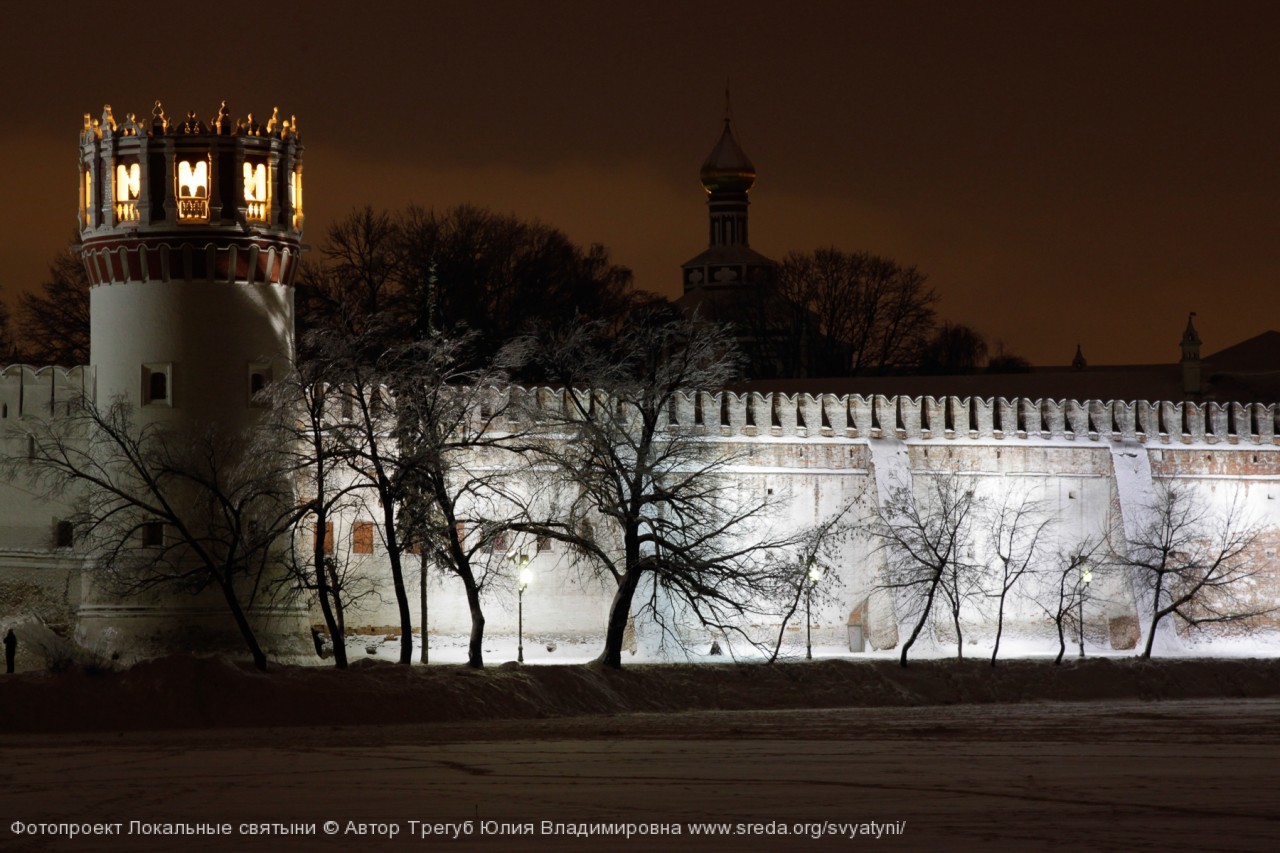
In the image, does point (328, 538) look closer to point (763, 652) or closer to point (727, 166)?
point (763, 652)

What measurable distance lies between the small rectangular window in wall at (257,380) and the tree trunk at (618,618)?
5.59m

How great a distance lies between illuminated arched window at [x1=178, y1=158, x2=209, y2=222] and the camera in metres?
32.3

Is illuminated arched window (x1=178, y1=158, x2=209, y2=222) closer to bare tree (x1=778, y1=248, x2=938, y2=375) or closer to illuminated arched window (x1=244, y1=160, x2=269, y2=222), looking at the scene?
illuminated arched window (x1=244, y1=160, x2=269, y2=222)

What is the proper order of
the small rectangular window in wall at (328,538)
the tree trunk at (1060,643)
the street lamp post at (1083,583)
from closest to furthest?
the small rectangular window in wall at (328,538) < the tree trunk at (1060,643) < the street lamp post at (1083,583)

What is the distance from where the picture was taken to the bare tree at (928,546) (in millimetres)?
37219

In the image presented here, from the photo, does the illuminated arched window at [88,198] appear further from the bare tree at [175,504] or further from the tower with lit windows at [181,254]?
the bare tree at [175,504]

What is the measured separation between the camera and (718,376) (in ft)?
113

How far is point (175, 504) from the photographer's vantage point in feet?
105

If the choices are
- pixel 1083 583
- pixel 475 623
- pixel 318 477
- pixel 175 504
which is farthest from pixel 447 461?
pixel 1083 583

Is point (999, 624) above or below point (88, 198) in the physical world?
below

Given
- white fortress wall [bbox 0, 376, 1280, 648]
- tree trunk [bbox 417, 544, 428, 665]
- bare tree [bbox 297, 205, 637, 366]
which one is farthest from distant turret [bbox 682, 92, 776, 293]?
tree trunk [bbox 417, 544, 428, 665]

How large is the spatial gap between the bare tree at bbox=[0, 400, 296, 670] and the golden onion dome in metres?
54.1

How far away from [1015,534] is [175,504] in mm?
14549

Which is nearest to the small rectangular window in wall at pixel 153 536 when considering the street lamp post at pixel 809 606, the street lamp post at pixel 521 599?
the street lamp post at pixel 521 599
